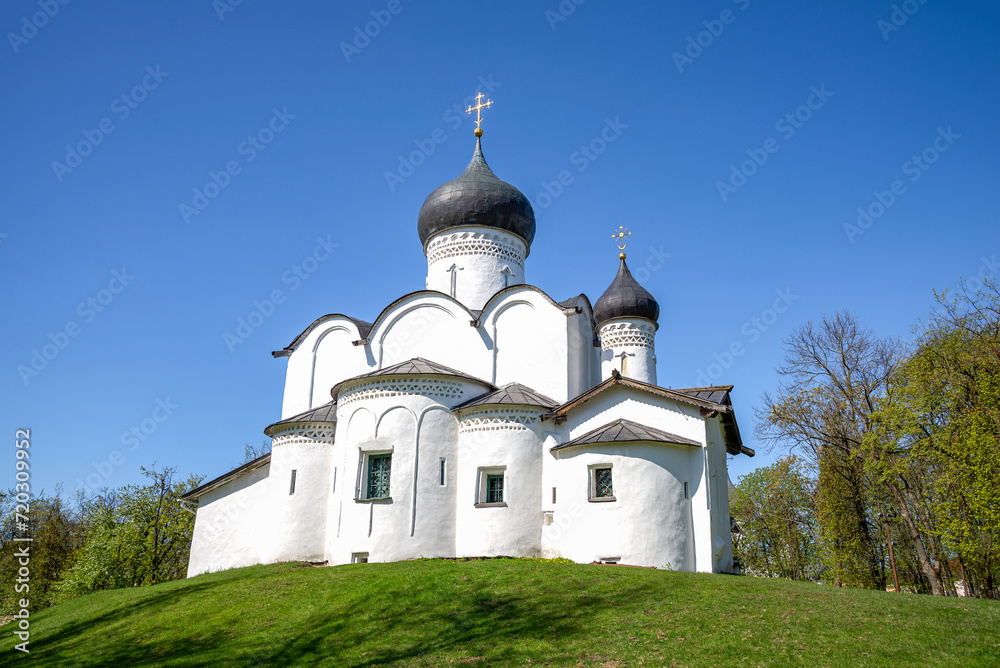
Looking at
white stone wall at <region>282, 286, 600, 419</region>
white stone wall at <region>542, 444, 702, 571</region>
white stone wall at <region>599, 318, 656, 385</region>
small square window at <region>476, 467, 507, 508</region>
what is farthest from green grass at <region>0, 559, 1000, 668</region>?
white stone wall at <region>599, 318, 656, 385</region>

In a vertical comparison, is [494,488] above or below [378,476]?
below

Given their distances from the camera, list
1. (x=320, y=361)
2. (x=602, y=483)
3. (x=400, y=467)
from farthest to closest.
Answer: (x=320, y=361) < (x=400, y=467) < (x=602, y=483)

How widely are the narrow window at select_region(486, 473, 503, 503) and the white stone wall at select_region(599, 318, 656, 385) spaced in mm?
9535

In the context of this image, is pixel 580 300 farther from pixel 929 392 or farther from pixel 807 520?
pixel 807 520

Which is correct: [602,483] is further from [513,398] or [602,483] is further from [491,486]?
[513,398]

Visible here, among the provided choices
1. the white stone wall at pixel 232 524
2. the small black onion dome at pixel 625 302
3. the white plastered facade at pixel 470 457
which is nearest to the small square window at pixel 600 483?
the white plastered facade at pixel 470 457

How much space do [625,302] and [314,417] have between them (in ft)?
40.2

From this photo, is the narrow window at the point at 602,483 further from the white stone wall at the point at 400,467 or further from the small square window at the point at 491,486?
the white stone wall at the point at 400,467

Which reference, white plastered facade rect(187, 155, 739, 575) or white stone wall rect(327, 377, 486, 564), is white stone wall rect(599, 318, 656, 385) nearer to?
white plastered facade rect(187, 155, 739, 575)

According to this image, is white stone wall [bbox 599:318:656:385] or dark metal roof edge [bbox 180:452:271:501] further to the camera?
white stone wall [bbox 599:318:656:385]

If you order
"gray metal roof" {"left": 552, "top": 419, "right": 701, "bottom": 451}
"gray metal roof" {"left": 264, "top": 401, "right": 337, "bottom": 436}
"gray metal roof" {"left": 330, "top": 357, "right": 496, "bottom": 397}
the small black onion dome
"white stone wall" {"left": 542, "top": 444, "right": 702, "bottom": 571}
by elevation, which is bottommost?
"white stone wall" {"left": 542, "top": 444, "right": 702, "bottom": 571}

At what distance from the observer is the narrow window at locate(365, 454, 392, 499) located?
16.4m

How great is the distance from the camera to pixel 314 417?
59.5ft

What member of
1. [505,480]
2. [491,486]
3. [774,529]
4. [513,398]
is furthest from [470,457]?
[774,529]
